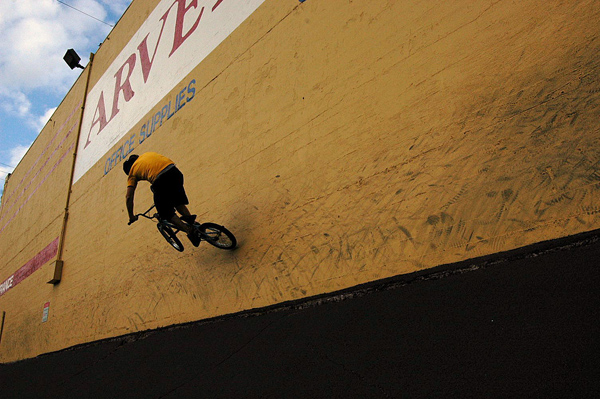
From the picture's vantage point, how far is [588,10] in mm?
2557

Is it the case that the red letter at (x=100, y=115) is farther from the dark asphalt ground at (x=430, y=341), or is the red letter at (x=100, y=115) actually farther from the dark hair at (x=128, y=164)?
the dark asphalt ground at (x=430, y=341)

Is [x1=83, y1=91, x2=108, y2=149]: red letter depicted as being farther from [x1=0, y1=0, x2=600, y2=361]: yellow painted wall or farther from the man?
the man

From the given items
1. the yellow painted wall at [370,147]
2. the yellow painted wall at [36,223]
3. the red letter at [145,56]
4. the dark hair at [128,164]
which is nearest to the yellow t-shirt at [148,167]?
the dark hair at [128,164]

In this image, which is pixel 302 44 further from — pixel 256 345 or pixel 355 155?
pixel 256 345

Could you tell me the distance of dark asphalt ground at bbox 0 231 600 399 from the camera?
189cm

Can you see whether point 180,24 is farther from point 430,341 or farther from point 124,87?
point 430,341

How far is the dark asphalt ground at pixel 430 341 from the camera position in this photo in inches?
74.5

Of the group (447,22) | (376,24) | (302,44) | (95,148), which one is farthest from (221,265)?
(95,148)

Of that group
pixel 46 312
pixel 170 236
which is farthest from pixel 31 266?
pixel 170 236

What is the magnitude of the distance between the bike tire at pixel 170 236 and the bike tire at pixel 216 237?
0.54 metres

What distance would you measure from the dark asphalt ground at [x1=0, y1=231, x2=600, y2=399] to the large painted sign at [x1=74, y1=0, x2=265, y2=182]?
443 centimetres

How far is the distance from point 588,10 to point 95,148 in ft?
31.9

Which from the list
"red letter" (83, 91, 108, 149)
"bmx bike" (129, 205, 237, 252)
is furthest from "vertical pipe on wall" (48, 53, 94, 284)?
"bmx bike" (129, 205, 237, 252)

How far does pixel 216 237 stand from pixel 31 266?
932cm
